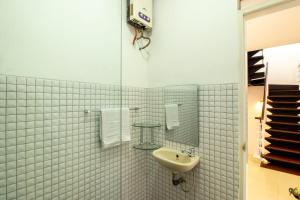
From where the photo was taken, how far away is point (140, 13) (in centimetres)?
165

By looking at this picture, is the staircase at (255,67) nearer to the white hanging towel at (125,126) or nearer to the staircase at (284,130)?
the staircase at (284,130)

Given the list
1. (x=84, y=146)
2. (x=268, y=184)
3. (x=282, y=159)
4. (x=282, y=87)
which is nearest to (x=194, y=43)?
(x=84, y=146)


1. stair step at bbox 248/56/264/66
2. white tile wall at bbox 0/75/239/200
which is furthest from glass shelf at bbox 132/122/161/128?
stair step at bbox 248/56/264/66

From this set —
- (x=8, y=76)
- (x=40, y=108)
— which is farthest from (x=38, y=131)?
(x=8, y=76)

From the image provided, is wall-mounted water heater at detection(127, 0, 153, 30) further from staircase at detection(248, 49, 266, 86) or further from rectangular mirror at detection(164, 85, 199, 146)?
staircase at detection(248, 49, 266, 86)

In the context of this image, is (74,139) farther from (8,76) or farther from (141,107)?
(141,107)

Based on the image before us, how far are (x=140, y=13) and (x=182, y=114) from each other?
3.57 feet

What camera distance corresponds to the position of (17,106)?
100 cm

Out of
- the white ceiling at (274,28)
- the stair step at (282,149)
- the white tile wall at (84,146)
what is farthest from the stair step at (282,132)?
the white tile wall at (84,146)

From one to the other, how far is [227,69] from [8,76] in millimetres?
1484

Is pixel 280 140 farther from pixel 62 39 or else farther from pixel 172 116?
pixel 62 39

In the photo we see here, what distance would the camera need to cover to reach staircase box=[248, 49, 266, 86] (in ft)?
13.0

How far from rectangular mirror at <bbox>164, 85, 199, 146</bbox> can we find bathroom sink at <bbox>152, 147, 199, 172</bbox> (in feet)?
0.40

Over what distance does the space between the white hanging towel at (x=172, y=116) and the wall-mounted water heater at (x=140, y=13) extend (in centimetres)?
89
